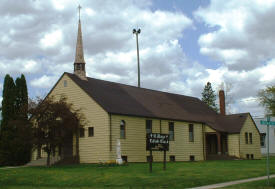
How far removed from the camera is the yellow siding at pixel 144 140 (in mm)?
32438

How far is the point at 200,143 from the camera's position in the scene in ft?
135

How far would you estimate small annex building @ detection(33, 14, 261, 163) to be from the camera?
105ft

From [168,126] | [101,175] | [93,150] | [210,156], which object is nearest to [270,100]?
[210,156]

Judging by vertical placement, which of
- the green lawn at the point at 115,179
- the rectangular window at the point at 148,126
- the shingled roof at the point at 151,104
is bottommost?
the green lawn at the point at 115,179

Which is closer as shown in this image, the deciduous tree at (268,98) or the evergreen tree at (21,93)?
the evergreen tree at (21,93)

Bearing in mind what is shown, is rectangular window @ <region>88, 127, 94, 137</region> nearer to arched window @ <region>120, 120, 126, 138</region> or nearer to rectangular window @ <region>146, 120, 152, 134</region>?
arched window @ <region>120, 120, 126, 138</region>

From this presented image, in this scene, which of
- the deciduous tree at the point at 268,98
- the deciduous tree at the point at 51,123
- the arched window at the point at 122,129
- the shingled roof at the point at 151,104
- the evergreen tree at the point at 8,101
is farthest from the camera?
the deciduous tree at the point at 268,98

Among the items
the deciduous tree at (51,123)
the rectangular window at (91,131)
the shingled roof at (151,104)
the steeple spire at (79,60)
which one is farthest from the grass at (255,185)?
the steeple spire at (79,60)

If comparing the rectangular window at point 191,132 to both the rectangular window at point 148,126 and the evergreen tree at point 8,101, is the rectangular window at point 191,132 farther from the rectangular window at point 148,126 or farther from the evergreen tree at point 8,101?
the evergreen tree at point 8,101

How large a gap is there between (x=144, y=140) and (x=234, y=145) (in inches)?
485

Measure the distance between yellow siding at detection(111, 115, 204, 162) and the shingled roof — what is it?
63cm

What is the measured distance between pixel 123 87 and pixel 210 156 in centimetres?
1152

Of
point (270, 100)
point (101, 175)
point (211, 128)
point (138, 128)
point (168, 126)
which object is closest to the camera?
point (101, 175)

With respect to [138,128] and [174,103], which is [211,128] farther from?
[138,128]
